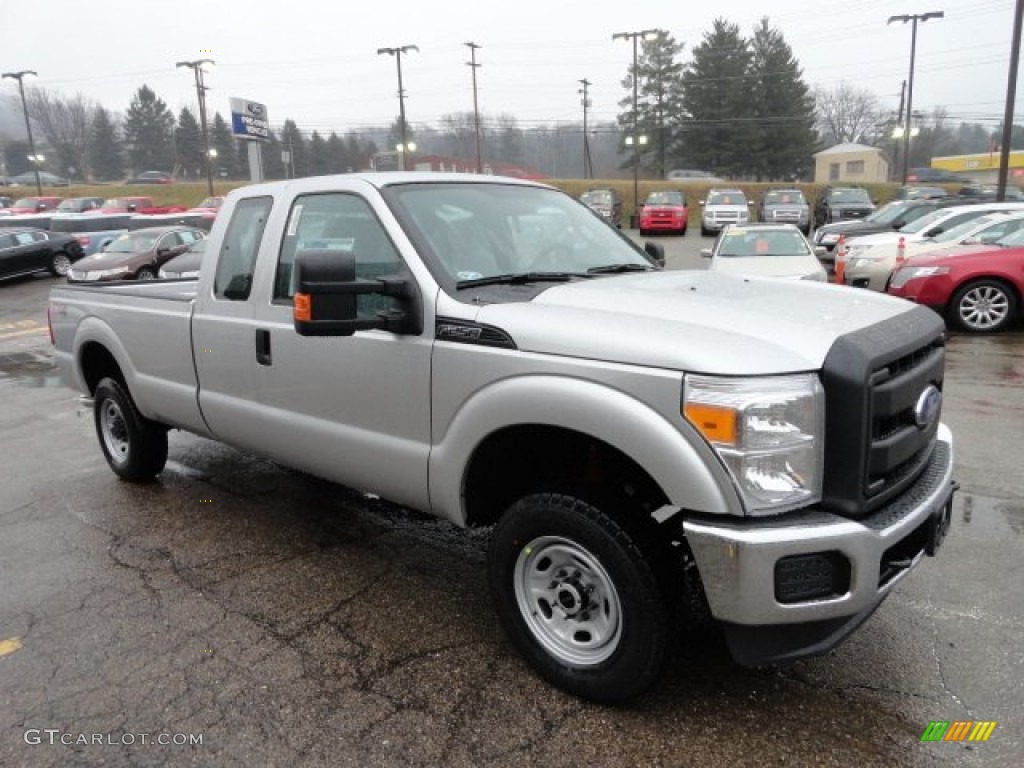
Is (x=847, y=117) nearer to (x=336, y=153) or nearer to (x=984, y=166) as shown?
(x=984, y=166)

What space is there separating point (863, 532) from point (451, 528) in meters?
2.63

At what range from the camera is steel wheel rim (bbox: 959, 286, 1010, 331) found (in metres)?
10.1

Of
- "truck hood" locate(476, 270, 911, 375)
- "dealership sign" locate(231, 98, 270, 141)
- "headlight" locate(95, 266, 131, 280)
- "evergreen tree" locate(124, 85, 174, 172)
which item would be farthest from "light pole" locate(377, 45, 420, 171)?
"evergreen tree" locate(124, 85, 174, 172)

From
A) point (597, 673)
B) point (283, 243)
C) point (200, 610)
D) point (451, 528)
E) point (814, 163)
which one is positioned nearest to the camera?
point (597, 673)

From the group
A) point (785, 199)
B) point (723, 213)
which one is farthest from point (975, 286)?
point (785, 199)

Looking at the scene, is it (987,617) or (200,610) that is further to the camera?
(200,610)

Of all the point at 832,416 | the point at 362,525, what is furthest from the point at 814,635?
the point at 362,525

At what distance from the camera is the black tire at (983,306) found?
33.1ft

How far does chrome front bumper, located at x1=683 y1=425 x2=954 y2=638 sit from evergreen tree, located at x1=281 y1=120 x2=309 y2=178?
8220cm

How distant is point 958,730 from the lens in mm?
2641

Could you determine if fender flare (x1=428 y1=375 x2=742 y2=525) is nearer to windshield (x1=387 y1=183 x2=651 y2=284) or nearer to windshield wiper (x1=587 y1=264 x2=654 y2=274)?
windshield (x1=387 y1=183 x2=651 y2=284)

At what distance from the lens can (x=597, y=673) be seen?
2.76 metres

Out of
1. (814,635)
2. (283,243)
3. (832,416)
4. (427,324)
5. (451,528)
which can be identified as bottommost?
(451,528)

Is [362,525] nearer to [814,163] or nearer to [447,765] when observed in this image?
[447,765]
